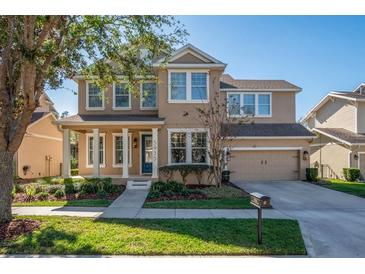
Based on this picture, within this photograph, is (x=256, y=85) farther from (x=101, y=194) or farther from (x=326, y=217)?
(x=101, y=194)

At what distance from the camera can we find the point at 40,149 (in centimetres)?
2019

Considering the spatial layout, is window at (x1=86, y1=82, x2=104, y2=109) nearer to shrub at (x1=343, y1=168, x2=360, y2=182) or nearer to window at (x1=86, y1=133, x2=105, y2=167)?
window at (x1=86, y1=133, x2=105, y2=167)

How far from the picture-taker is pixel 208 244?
224 inches

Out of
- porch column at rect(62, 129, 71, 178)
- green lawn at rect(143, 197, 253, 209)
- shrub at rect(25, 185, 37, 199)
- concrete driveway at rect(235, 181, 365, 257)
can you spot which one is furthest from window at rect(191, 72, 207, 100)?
shrub at rect(25, 185, 37, 199)

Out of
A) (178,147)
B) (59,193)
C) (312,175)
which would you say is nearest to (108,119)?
(178,147)

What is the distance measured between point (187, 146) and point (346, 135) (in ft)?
45.9

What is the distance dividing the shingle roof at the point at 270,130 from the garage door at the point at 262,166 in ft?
3.87

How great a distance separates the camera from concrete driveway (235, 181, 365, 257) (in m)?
5.77

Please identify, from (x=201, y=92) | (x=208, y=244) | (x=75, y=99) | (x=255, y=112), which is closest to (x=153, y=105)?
(x=201, y=92)

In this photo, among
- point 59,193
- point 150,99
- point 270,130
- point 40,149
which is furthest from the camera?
point 40,149

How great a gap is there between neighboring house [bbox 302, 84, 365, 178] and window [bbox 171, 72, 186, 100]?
13142 mm

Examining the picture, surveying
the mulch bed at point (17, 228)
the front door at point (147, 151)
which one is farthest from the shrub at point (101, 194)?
the front door at point (147, 151)

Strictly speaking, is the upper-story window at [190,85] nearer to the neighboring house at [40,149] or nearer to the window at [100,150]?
the window at [100,150]

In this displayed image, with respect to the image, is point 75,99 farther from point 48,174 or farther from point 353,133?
point 353,133
